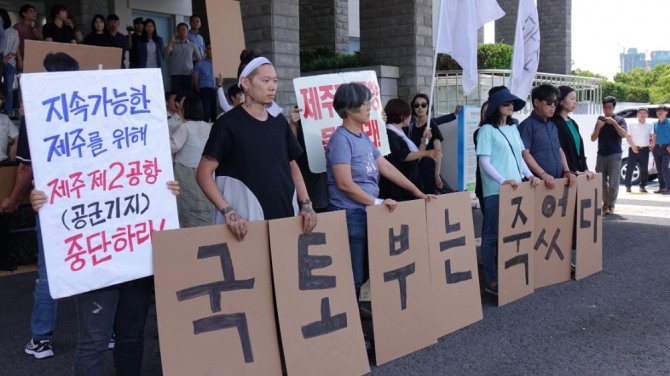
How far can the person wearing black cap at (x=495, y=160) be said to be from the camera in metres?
6.16

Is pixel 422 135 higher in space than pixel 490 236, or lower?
higher

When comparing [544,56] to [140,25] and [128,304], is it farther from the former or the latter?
[128,304]

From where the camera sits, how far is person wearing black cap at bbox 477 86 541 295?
6.16m

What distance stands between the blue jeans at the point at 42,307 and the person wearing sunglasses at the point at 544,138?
4442 millimetres

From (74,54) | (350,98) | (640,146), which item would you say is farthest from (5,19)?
(640,146)

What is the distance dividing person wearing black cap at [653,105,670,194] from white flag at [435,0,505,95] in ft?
31.9

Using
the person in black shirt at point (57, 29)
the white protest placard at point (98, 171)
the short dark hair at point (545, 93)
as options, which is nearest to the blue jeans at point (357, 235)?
the white protest placard at point (98, 171)

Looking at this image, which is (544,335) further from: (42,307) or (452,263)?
(42,307)

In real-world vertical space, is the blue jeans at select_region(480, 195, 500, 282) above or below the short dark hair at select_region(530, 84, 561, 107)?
below

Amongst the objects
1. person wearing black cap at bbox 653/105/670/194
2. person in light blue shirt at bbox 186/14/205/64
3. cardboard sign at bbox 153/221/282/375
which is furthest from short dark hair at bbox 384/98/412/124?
person wearing black cap at bbox 653/105/670/194

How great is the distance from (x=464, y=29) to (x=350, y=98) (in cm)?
252

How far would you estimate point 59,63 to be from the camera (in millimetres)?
4598

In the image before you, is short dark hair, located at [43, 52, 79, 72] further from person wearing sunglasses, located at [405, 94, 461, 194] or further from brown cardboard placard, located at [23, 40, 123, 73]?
person wearing sunglasses, located at [405, 94, 461, 194]

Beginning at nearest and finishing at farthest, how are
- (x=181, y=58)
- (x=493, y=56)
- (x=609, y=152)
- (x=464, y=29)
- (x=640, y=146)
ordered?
1. (x=464, y=29)
2. (x=181, y=58)
3. (x=609, y=152)
4. (x=640, y=146)
5. (x=493, y=56)
